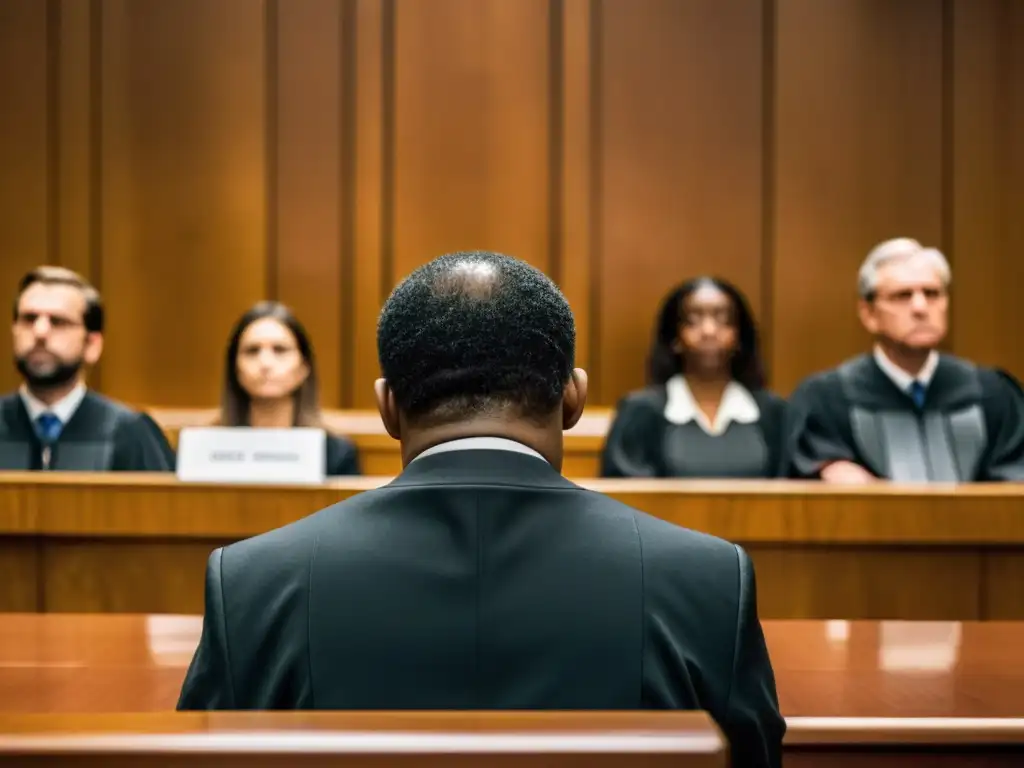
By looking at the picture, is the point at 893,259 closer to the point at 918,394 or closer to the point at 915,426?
the point at 918,394

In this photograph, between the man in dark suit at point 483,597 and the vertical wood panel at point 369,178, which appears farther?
the vertical wood panel at point 369,178

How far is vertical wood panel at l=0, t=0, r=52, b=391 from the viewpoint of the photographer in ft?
15.7

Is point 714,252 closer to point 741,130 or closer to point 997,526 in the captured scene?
point 741,130

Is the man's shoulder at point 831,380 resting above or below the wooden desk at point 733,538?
above

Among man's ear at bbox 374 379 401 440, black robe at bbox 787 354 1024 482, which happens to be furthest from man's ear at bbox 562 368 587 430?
black robe at bbox 787 354 1024 482

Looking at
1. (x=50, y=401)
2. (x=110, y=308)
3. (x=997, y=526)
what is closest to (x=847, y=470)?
(x=997, y=526)

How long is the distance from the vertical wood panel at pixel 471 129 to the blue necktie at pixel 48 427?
74.0 inches

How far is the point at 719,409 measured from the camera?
12.8 ft

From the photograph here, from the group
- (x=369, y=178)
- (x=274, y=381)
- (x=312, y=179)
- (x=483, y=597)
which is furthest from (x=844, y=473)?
(x=312, y=179)

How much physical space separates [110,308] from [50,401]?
4.91 feet

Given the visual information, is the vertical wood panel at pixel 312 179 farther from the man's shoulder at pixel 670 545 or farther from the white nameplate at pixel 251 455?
the man's shoulder at pixel 670 545

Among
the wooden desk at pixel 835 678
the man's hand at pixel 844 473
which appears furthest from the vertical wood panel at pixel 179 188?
the wooden desk at pixel 835 678

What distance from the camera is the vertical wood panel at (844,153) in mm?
4879

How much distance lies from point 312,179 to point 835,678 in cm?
402
